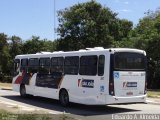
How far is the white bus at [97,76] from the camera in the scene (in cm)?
1838

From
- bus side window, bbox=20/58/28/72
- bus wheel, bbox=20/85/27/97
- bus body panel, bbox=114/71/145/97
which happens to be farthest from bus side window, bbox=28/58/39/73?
bus body panel, bbox=114/71/145/97

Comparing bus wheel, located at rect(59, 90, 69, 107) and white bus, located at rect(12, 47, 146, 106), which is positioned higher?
white bus, located at rect(12, 47, 146, 106)

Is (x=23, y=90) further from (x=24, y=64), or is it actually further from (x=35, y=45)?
(x=35, y=45)

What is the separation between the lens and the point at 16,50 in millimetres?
65688

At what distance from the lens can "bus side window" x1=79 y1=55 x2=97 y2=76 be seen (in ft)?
62.7

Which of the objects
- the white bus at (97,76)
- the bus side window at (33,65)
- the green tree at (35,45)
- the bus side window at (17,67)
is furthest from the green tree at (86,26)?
the white bus at (97,76)

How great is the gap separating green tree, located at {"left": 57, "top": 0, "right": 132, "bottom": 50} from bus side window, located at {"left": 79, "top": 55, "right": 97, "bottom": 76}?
2502cm

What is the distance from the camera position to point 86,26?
45219 millimetres

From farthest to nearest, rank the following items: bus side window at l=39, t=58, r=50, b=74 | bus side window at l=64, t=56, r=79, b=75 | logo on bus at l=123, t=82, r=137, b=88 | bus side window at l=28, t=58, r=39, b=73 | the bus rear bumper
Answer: bus side window at l=28, t=58, r=39, b=73 → bus side window at l=39, t=58, r=50, b=74 → bus side window at l=64, t=56, r=79, b=75 → logo on bus at l=123, t=82, r=137, b=88 → the bus rear bumper

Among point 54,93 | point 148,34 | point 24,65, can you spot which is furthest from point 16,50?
point 54,93

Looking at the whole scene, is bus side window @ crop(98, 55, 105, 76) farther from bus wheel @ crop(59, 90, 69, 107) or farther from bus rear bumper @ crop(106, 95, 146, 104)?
bus wheel @ crop(59, 90, 69, 107)

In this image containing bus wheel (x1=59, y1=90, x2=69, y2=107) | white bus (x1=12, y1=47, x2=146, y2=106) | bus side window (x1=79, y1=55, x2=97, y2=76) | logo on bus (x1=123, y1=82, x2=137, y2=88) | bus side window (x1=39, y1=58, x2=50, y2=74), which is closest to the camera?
white bus (x1=12, y1=47, x2=146, y2=106)

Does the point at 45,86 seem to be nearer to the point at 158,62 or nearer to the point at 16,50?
the point at 158,62

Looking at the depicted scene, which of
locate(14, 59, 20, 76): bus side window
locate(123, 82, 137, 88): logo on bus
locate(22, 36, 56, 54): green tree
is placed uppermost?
locate(22, 36, 56, 54): green tree
